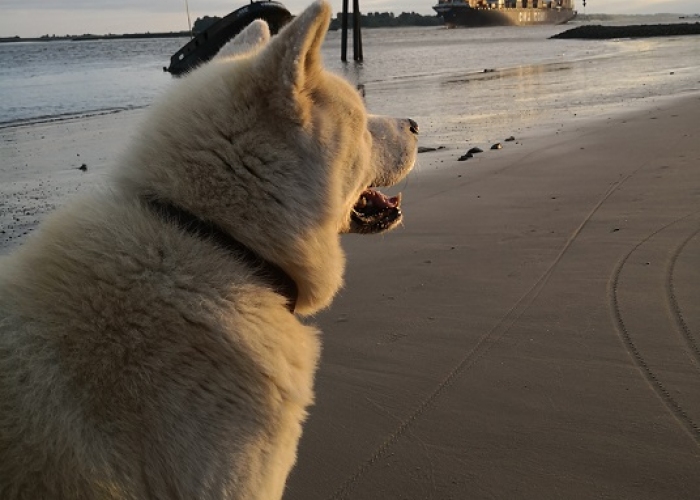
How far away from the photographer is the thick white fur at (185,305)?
1.81 metres

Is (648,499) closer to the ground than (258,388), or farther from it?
closer to the ground

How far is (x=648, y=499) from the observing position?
2744 mm

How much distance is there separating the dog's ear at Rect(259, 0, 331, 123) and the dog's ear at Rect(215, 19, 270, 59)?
0.71 metres

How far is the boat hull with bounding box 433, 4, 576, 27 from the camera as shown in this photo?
115875mm

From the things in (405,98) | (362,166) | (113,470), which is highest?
(362,166)

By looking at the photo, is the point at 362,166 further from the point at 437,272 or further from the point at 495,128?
the point at 495,128

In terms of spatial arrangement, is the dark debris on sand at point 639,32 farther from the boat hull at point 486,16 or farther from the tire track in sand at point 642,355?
the tire track in sand at point 642,355

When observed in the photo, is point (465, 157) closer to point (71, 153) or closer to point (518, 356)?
point (518, 356)

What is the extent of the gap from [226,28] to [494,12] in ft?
329

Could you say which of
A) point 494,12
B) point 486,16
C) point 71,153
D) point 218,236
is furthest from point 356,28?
point 494,12

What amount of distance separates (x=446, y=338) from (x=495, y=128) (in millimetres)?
8541

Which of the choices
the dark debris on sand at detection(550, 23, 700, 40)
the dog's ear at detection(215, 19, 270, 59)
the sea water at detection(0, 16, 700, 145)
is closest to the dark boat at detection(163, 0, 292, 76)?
the sea water at detection(0, 16, 700, 145)

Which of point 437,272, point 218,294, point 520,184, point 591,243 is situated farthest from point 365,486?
point 520,184

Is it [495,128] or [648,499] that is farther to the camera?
[495,128]
